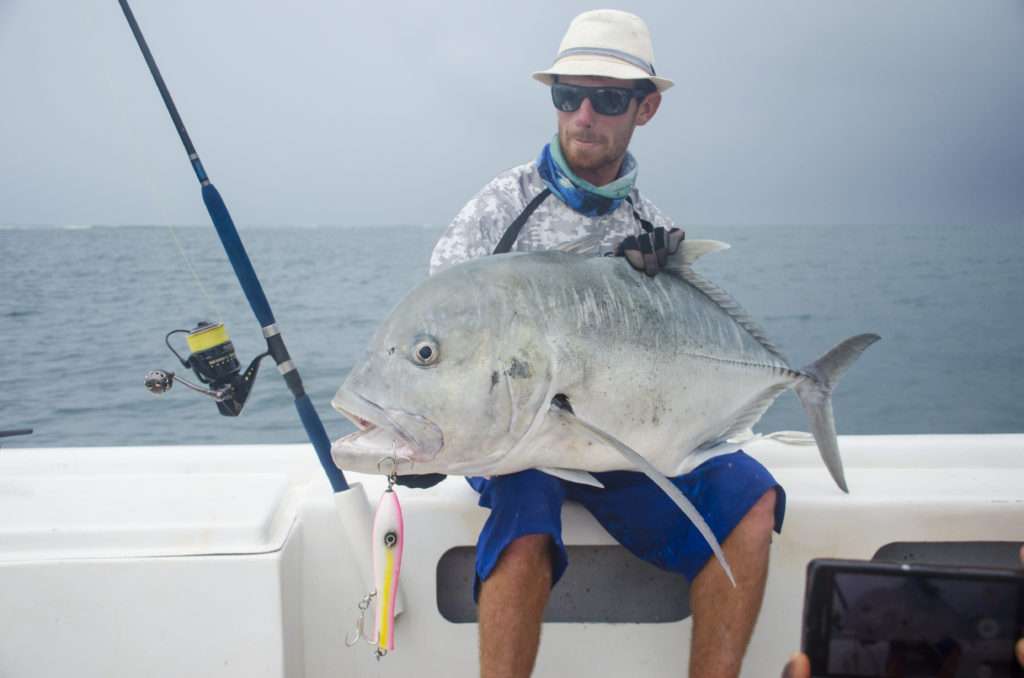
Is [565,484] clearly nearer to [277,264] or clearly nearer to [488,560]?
[488,560]

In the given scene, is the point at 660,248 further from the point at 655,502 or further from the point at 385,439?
the point at 385,439

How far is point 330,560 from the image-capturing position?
216 centimetres

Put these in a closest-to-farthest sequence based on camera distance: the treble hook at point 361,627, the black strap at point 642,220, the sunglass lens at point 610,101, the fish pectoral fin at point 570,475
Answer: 1. the fish pectoral fin at point 570,475
2. the treble hook at point 361,627
3. the sunglass lens at point 610,101
4. the black strap at point 642,220

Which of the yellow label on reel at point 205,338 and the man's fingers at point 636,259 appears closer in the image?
the man's fingers at point 636,259

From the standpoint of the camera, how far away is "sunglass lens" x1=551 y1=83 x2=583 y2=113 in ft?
7.71

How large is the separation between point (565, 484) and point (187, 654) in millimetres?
977

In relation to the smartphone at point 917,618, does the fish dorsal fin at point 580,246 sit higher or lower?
higher

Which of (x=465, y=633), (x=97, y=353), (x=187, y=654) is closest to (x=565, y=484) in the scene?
(x=465, y=633)

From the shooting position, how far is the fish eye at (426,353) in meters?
1.49

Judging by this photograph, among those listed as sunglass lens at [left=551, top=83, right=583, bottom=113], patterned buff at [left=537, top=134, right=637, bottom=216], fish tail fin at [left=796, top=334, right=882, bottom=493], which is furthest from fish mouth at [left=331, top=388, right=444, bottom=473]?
sunglass lens at [left=551, top=83, right=583, bottom=113]

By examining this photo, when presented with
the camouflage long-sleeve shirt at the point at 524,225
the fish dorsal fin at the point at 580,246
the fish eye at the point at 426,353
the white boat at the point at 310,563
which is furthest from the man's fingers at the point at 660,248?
the white boat at the point at 310,563

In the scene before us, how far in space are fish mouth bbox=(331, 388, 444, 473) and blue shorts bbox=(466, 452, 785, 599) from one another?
1.71 feet

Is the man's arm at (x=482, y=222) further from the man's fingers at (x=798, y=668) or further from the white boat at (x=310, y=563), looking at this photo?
the man's fingers at (x=798, y=668)

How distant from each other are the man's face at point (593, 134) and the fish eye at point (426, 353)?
1.13 metres
